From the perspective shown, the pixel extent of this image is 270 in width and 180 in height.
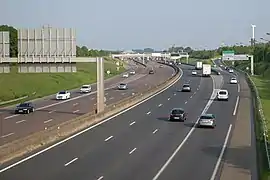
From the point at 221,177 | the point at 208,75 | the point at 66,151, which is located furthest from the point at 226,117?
the point at 208,75

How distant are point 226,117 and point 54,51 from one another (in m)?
18.0

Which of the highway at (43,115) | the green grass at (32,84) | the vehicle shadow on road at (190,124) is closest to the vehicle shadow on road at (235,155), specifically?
the vehicle shadow on road at (190,124)

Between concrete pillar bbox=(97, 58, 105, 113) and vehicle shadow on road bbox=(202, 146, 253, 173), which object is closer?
vehicle shadow on road bbox=(202, 146, 253, 173)

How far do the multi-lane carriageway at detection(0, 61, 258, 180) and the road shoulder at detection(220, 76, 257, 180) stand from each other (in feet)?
1.63

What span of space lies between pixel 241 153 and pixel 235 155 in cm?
108

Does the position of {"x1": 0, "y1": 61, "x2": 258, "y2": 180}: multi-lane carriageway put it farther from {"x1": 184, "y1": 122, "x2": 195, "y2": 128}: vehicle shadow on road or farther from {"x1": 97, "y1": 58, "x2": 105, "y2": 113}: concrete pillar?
{"x1": 97, "y1": 58, "x2": 105, "y2": 113}: concrete pillar

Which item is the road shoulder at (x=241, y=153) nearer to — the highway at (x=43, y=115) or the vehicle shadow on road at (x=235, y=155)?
the vehicle shadow on road at (x=235, y=155)

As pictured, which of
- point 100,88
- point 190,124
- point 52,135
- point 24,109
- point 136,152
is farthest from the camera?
point 24,109

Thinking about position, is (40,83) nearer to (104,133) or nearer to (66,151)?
(104,133)

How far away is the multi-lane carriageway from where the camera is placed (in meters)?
26.9

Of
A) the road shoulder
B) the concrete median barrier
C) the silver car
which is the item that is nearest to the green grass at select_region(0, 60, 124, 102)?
the concrete median barrier

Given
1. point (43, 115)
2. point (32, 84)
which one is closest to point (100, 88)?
point (43, 115)

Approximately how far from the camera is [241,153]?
3466cm

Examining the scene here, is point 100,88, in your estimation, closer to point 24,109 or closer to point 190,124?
point 24,109
